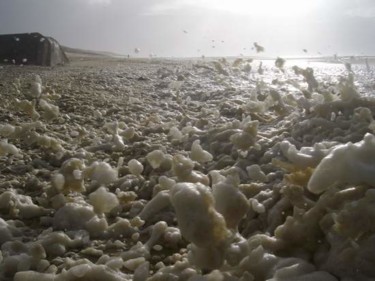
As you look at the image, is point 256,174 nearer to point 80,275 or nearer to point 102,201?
point 102,201

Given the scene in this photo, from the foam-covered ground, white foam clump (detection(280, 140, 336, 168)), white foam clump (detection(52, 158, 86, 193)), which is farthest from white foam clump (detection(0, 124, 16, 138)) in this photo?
white foam clump (detection(280, 140, 336, 168))

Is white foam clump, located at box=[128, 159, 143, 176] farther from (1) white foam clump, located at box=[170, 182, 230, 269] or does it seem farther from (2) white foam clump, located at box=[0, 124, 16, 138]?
(2) white foam clump, located at box=[0, 124, 16, 138]

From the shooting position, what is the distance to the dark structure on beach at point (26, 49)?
13672 millimetres

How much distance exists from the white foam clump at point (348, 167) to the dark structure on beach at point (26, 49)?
13.3 metres

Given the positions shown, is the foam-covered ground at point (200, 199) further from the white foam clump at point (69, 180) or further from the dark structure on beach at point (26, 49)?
the dark structure on beach at point (26, 49)

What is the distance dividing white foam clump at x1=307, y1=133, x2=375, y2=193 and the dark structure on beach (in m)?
13.3

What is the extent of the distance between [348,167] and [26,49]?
1360 centimetres

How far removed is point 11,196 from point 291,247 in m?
1.59

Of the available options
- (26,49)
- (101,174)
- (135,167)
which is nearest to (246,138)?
(135,167)

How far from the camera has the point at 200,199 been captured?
Answer: 1.41 metres

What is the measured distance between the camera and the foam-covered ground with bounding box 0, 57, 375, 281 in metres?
1.46

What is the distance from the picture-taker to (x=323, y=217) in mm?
1596

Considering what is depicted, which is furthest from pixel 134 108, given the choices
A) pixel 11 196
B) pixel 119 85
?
pixel 11 196

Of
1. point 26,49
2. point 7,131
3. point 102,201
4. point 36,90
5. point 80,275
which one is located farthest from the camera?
point 26,49
